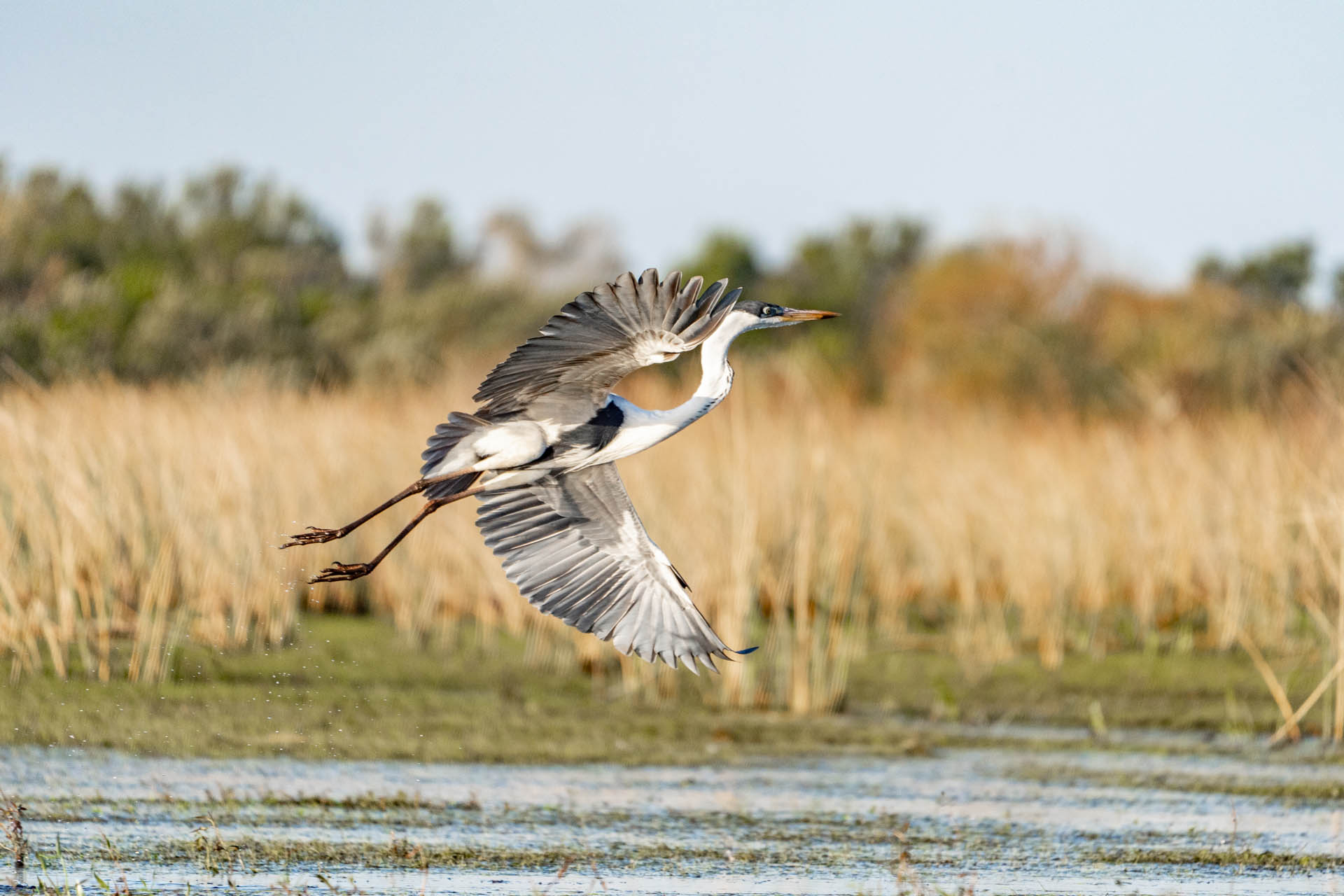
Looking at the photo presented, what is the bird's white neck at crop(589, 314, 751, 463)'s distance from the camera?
442 centimetres

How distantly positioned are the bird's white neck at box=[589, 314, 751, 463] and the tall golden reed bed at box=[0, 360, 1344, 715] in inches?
120

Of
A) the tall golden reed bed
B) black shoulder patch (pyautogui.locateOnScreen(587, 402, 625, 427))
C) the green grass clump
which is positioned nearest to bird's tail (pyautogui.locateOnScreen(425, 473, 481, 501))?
black shoulder patch (pyautogui.locateOnScreen(587, 402, 625, 427))

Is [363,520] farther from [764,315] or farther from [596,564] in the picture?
[764,315]

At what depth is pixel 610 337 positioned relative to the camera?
4.27 m

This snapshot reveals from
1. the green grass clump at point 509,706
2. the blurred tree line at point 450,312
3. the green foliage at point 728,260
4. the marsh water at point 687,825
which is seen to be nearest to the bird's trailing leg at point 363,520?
the marsh water at point 687,825

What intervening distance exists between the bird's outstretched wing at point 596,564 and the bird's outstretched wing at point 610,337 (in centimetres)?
39

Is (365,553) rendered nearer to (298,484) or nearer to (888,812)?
(298,484)

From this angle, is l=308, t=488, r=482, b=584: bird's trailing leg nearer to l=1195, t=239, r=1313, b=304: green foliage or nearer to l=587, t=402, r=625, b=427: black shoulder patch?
l=587, t=402, r=625, b=427: black shoulder patch

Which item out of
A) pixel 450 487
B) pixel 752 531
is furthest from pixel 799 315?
pixel 752 531

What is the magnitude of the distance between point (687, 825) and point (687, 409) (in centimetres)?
169

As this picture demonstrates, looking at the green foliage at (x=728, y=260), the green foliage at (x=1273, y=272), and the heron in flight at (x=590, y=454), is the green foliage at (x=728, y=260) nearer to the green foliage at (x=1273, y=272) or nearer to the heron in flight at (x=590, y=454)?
the green foliage at (x=1273, y=272)

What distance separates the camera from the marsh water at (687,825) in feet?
15.3

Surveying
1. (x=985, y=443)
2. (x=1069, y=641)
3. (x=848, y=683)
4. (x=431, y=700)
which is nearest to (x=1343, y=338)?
(x=985, y=443)

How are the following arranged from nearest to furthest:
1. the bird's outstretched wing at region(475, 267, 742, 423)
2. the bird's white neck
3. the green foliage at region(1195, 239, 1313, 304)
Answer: the bird's outstretched wing at region(475, 267, 742, 423)
the bird's white neck
the green foliage at region(1195, 239, 1313, 304)
